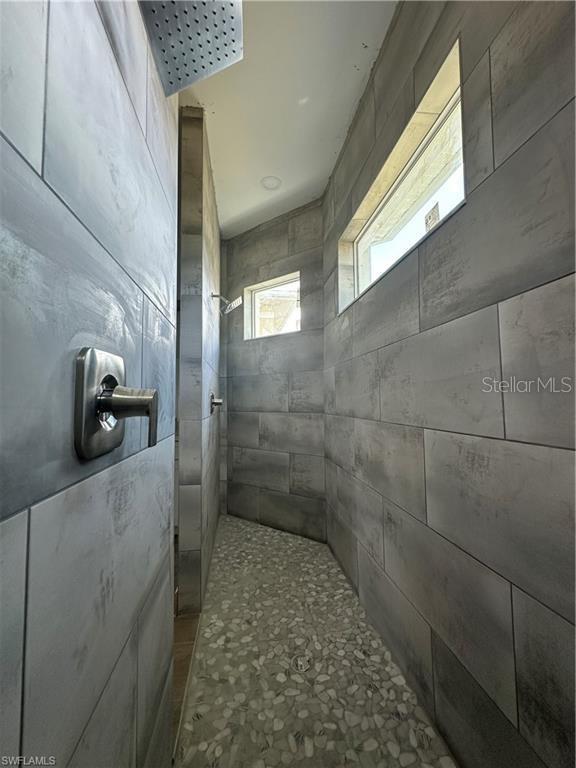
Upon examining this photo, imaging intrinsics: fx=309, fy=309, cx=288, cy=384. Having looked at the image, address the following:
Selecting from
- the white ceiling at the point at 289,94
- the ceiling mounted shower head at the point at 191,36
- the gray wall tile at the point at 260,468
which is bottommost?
the gray wall tile at the point at 260,468

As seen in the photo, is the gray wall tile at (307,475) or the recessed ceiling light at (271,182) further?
the gray wall tile at (307,475)

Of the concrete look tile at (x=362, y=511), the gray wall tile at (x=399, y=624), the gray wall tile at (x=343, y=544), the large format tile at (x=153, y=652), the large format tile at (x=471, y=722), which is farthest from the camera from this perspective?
the gray wall tile at (x=343, y=544)

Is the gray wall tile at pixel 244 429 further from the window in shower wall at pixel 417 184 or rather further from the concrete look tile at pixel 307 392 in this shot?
the window in shower wall at pixel 417 184

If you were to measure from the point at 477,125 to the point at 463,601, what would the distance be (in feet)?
4.65

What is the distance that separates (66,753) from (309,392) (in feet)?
7.57

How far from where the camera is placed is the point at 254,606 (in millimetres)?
1719

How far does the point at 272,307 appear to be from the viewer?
3.00 meters

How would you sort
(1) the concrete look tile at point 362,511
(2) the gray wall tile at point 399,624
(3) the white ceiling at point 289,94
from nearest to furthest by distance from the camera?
(2) the gray wall tile at point 399,624, (3) the white ceiling at point 289,94, (1) the concrete look tile at point 362,511

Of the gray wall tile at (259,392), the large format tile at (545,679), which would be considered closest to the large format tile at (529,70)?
the large format tile at (545,679)

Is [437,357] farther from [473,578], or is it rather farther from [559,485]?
[473,578]

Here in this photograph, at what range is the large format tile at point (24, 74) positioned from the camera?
0.28 m

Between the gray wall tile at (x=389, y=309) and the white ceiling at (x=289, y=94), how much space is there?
1112 mm

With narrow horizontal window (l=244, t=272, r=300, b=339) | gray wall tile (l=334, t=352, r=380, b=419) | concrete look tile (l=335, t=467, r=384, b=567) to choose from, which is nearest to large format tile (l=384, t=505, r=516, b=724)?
concrete look tile (l=335, t=467, r=384, b=567)

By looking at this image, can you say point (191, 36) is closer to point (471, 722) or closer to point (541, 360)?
point (541, 360)
